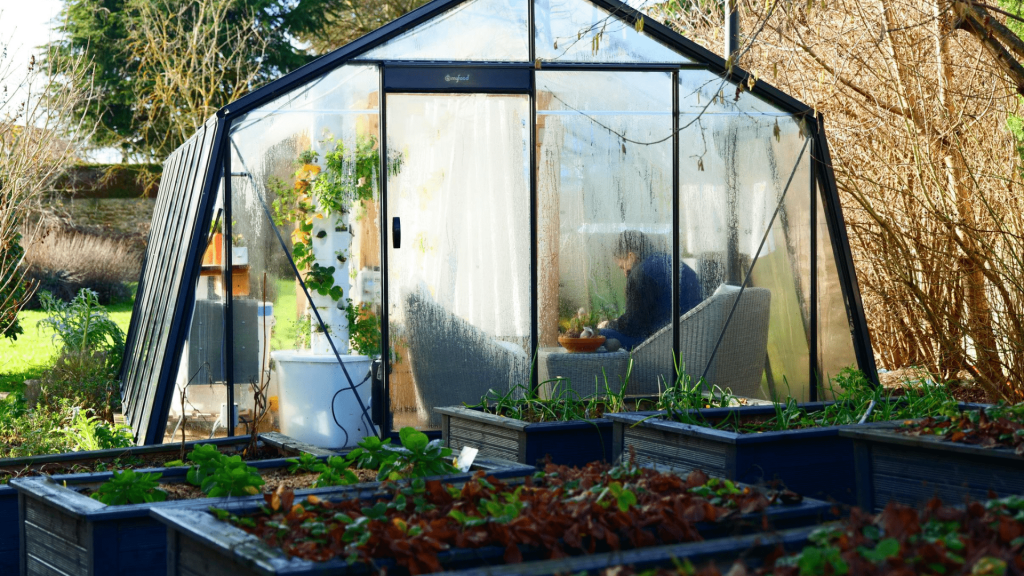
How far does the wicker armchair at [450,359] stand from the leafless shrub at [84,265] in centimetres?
1078

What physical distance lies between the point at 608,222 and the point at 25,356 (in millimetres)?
8174

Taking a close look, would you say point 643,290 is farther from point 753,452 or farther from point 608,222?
point 753,452

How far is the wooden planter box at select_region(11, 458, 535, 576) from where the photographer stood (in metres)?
2.55

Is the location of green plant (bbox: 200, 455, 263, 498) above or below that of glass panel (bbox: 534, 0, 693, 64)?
below

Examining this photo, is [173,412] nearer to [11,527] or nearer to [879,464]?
[11,527]

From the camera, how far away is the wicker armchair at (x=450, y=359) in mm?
5574


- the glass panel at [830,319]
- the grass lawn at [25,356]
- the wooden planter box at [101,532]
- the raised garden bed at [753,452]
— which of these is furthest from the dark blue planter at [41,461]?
the grass lawn at [25,356]

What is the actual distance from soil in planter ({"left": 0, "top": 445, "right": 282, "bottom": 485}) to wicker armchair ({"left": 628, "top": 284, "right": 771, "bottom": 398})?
2.61 meters

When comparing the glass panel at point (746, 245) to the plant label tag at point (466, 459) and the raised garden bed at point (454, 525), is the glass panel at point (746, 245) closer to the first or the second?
the plant label tag at point (466, 459)

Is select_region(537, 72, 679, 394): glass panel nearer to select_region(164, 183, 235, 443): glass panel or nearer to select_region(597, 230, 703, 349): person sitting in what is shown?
select_region(597, 230, 703, 349): person sitting

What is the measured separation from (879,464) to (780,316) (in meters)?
2.93

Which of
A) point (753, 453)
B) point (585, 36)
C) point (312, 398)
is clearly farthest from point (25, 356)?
point (753, 453)

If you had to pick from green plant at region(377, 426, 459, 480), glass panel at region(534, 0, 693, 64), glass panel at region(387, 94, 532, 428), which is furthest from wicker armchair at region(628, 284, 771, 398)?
green plant at region(377, 426, 459, 480)

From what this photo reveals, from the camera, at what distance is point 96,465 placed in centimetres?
366
